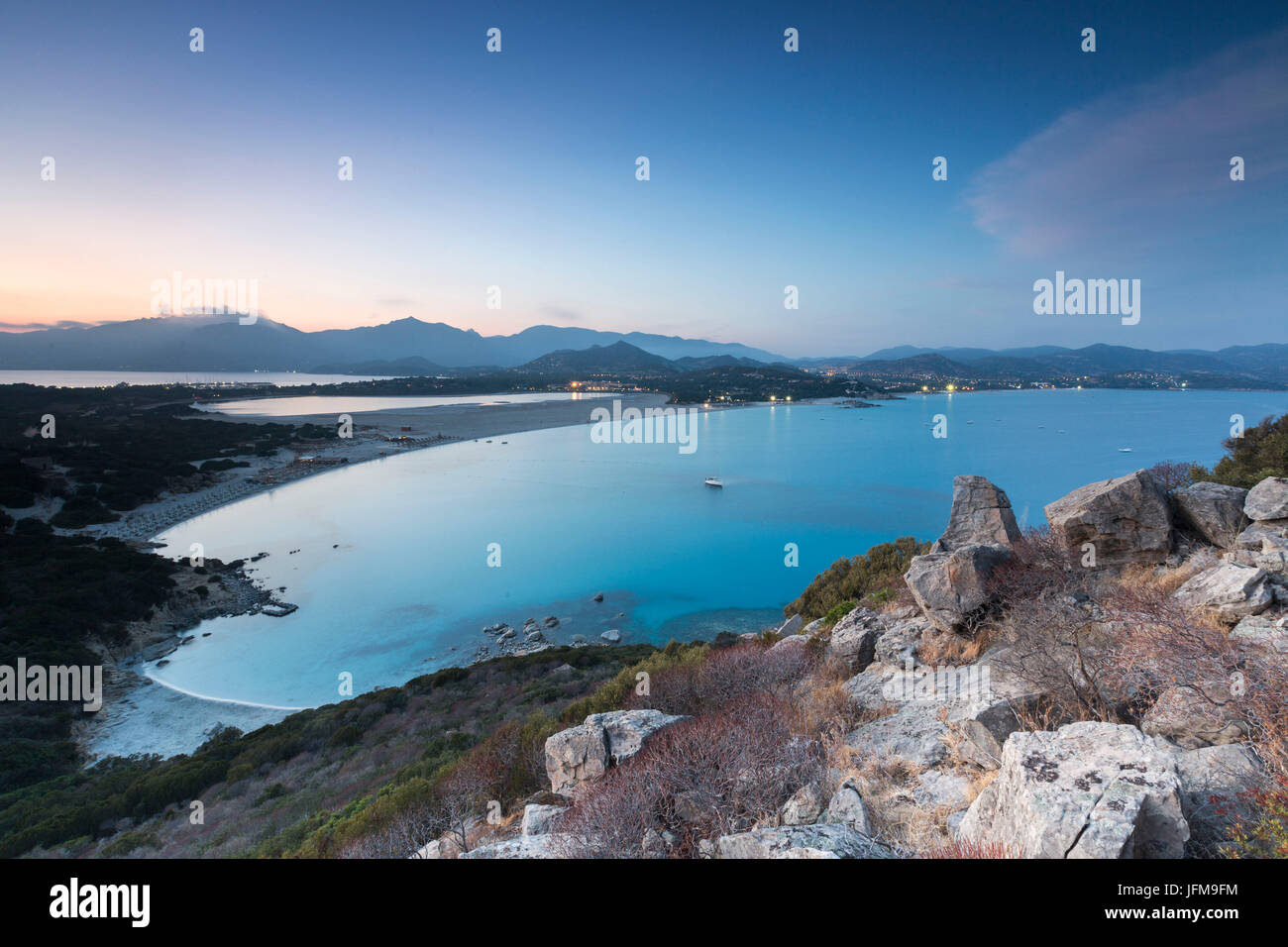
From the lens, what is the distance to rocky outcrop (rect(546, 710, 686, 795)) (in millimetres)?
6285

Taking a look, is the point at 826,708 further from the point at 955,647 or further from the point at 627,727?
the point at 627,727

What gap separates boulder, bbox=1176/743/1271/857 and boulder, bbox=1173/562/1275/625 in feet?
9.17

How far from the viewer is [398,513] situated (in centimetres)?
3872

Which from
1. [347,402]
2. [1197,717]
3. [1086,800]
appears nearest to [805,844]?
[1086,800]

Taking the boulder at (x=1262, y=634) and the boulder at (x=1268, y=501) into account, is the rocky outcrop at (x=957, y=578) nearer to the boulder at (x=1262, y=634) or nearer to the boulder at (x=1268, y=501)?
the boulder at (x=1262, y=634)

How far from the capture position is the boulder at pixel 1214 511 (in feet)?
25.4

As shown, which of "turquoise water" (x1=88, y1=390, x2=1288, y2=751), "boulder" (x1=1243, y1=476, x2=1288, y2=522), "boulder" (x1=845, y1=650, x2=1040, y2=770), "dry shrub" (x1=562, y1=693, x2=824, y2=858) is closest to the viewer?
"dry shrub" (x1=562, y1=693, x2=824, y2=858)

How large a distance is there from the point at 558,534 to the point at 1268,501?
105ft

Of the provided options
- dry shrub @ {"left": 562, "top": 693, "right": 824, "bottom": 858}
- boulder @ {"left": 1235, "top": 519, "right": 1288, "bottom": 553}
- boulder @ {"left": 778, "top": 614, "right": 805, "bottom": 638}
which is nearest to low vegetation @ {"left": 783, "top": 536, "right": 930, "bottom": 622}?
boulder @ {"left": 778, "top": 614, "right": 805, "bottom": 638}

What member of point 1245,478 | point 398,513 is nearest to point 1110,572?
point 1245,478

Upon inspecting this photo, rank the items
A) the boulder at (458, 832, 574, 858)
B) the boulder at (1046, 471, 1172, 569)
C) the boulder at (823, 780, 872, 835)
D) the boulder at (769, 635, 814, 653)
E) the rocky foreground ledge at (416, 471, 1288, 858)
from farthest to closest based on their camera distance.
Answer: the boulder at (769, 635, 814, 653) < the boulder at (1046, 471, 1172, 569) < the boulder at (823, 780, 872, 835) < the boulder at (458, 832, 574, 858) < the rocky foreground ledge at (416, 471, 1288, 858)

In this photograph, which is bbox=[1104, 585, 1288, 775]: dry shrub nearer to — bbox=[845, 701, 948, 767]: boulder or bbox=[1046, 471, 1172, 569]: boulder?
bbox=[845, 701, 948, 767]: boulder
